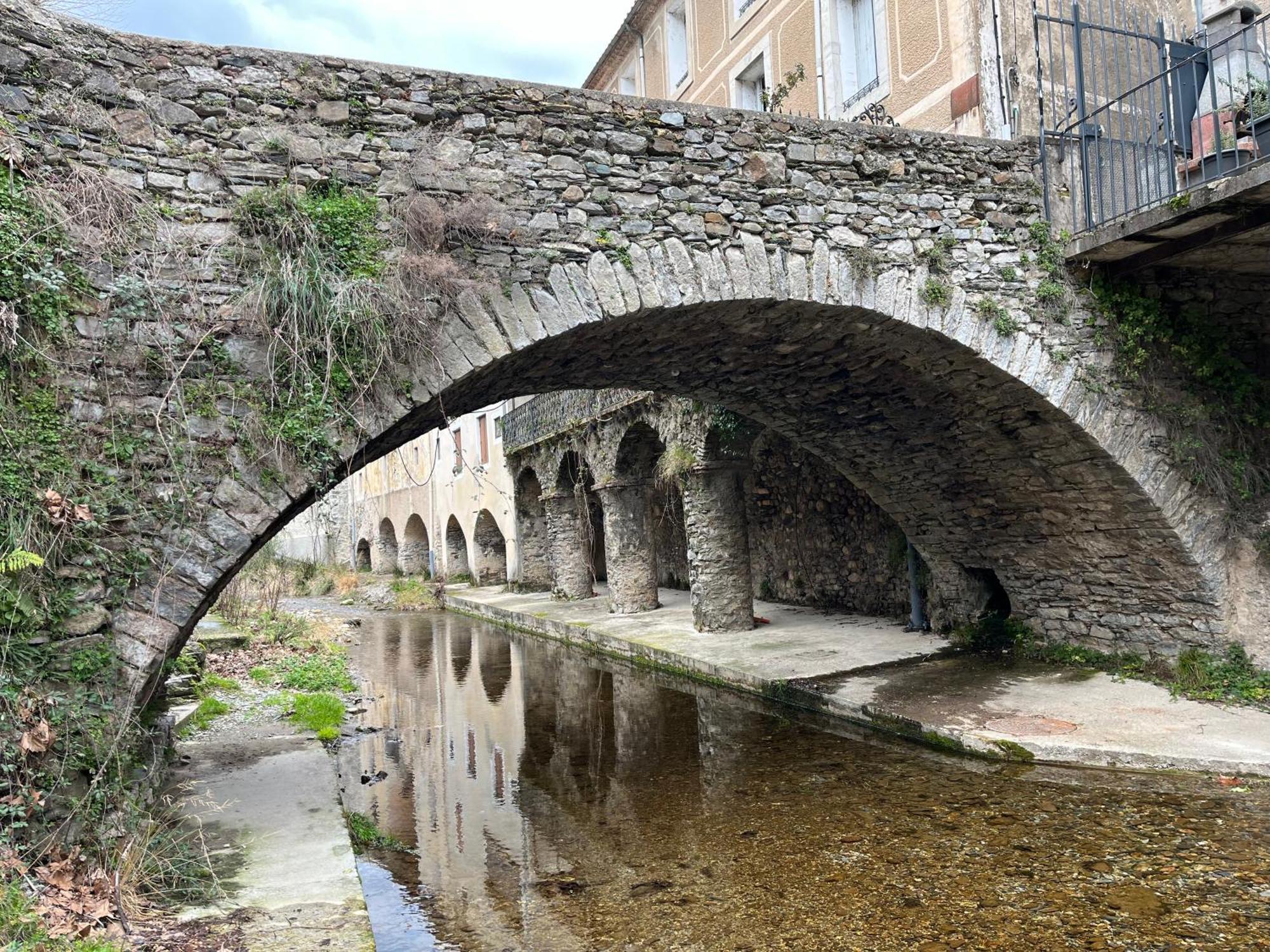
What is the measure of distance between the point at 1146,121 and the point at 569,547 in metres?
10.2

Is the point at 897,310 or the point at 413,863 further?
the point at 897,310

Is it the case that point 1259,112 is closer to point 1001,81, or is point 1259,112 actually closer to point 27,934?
point 1001,81

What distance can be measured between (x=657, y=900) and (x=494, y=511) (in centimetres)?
1491

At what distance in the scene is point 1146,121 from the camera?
251 inches

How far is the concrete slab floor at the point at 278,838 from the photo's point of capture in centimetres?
300

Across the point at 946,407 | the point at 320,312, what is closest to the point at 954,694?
the point at 946,407

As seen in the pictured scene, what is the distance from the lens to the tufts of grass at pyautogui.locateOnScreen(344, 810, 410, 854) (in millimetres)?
4391

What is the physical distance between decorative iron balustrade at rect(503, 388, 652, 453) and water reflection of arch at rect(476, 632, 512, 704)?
129 inches

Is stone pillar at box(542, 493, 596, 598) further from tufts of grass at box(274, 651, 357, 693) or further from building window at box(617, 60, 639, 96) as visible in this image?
building window at box(617, 60, 639, 96)

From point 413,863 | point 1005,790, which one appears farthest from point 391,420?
point 1005,790

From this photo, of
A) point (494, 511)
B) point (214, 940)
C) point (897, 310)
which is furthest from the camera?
point (494, 511)

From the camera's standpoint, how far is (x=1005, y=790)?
4570 mm

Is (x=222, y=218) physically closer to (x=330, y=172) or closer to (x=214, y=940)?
(x=330, y=172)

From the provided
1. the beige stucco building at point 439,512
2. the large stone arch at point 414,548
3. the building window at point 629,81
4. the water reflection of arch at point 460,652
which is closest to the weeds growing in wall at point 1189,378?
the water reflection of arch at point 460,652
